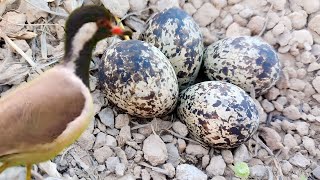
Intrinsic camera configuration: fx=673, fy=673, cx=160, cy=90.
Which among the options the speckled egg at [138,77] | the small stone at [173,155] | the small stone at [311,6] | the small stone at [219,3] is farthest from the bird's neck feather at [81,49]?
the small stone at [311,6]

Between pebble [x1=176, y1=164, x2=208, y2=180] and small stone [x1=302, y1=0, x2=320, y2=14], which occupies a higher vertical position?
small stone [x1=302, y1=0, x2=320, y2=14]

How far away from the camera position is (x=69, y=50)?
6.72 feet

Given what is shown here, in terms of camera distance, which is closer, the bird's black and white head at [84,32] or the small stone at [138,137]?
the bird's black and white head at [84,32]

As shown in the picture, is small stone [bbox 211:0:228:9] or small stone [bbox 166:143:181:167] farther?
small stone [bbox 211:0:228:9]

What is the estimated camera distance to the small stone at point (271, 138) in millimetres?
2768

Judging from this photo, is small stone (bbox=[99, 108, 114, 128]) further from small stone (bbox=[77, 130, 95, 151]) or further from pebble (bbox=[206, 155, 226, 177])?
pebble (bbox=[206, 155, 226, 177])

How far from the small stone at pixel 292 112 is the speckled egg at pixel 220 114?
0.29 meters

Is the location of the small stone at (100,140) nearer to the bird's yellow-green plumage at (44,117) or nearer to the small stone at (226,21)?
the bird's yellow-green plumage at (44,117)

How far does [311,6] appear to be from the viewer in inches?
124

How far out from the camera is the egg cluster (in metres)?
2.56

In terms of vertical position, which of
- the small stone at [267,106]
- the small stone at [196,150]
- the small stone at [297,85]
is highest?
the small stone at [297,85]

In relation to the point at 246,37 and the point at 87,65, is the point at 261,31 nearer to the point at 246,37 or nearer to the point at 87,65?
the point at 246,37

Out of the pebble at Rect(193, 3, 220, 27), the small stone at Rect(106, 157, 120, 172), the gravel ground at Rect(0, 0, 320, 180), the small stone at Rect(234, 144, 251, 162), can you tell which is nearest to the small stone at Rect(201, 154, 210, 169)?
the gravel ground at Rect(0, 0, 320, 180)

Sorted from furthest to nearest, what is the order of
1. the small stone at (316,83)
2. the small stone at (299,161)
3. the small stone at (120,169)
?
1. the small stone at (316,83)
2. the small stone at (299,161)
3. the small stone at (120,169)
